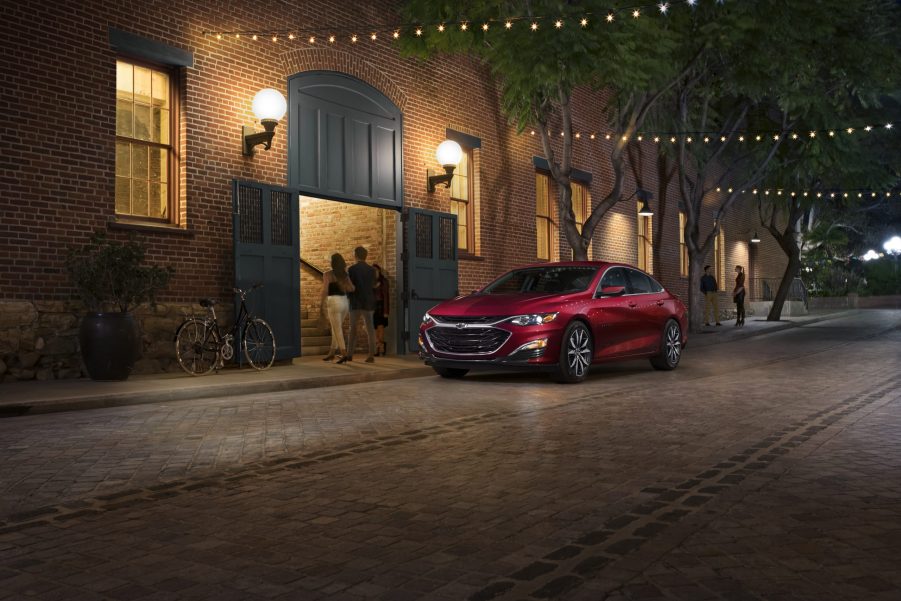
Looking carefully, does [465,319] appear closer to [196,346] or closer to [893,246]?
[196,346]

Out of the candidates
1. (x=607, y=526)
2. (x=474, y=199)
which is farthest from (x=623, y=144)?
(x=607, y=526)

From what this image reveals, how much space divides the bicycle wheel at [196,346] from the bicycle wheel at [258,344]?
0.55 m

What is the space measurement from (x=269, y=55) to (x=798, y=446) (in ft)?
35.0

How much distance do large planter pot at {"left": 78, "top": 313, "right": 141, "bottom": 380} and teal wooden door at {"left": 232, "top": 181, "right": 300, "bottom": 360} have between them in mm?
2359

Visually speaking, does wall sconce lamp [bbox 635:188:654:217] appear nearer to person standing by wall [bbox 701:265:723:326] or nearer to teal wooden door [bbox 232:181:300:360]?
person standing by wall [bbox 701:265:723:326]

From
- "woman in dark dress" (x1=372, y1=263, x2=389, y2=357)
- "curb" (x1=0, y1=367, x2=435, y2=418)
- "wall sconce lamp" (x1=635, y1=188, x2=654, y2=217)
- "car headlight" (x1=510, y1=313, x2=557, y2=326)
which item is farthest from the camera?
"wall sconce lamp" (x1=635, y1=188, x2=654, y2=217)

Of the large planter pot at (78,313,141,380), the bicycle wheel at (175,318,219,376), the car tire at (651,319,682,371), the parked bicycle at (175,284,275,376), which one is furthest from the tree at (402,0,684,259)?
the large planter pot at (78,313,141,380)

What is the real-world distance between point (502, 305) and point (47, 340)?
5790 millimetres

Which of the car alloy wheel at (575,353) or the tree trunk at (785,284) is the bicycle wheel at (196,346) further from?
the tree trunk at (785,284)

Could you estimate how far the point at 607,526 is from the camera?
448 centimetres

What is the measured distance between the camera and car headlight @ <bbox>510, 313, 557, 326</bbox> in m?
11.4

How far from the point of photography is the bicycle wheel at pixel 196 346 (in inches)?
477

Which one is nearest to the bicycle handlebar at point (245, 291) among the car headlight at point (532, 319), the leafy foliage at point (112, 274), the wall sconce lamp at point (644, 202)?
the leafy foliage at point (112, 274)

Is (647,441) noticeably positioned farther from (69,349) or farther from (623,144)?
(623,144)
